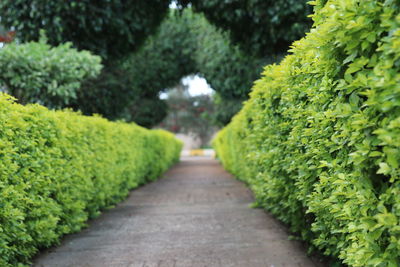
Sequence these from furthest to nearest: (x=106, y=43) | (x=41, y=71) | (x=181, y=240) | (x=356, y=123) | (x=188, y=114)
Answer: (x=188, y=114) → (x=106, y=43) → (x=41, y=71) → (x=181, y=240) → (x=356, y=123)

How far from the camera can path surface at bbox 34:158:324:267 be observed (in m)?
4.31

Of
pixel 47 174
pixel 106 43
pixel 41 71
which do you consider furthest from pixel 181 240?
pixel 106 43

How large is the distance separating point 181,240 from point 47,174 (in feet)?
6.00

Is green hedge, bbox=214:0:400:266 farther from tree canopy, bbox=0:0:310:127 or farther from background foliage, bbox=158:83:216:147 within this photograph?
background foliage, bbox=158:83:216:147

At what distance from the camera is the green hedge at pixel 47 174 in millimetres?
3639

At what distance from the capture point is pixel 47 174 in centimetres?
450

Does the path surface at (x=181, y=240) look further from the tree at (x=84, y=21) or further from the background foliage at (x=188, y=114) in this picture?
the background foliage at (x=188, y=114)

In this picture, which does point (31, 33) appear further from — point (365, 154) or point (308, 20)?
point (365, 154)

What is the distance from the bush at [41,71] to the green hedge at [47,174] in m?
1.98

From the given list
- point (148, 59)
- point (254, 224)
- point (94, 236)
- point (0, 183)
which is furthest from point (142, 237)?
point (148, 59)

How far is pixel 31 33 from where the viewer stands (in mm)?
10914

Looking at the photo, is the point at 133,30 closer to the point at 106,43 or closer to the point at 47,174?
the point at 106,43

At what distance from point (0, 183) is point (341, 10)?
2969 millimetres

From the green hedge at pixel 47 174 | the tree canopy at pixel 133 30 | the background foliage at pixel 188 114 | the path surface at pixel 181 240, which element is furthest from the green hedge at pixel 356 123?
the background foliage at pixel 188 114
